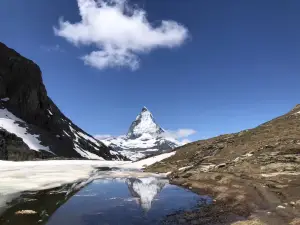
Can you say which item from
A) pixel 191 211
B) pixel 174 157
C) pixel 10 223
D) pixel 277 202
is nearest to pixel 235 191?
pixel 277 202

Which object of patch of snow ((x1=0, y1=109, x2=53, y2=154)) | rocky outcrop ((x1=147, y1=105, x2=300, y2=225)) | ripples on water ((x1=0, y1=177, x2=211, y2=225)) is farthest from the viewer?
patch of snow ((x1=0, y1=109, x2=53, y2=154))

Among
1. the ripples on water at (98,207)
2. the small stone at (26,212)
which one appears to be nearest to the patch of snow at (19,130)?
the ripples on water at (98,207)

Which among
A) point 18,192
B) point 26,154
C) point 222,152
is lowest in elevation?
point 18,192

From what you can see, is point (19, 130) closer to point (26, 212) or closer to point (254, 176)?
point (254, 176)

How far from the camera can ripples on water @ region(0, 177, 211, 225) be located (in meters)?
22.4

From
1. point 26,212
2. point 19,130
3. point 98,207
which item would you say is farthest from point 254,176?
point 19,130

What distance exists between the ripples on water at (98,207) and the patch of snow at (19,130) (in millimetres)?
139471

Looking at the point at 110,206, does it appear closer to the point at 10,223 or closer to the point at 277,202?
the point at 10,223

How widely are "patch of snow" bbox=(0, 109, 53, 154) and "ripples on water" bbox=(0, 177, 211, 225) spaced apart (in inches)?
5491

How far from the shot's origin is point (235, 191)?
3291 cm

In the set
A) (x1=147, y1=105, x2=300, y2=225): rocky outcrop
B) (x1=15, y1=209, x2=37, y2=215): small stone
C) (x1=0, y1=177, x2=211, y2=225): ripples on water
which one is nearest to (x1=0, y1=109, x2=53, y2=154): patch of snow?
(x1=147, y1=105, x2=300, y2=225): rocky outcrop

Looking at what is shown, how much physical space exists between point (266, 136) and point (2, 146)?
3763 inches

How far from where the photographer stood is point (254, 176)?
39.8 meters

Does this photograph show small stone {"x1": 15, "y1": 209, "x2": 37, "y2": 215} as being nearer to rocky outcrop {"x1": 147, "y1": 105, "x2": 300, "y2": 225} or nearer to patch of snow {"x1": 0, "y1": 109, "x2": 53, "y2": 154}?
rocky outcrop {"x1": 147, "y1": 105, "x2": 300, "y2": 225}
